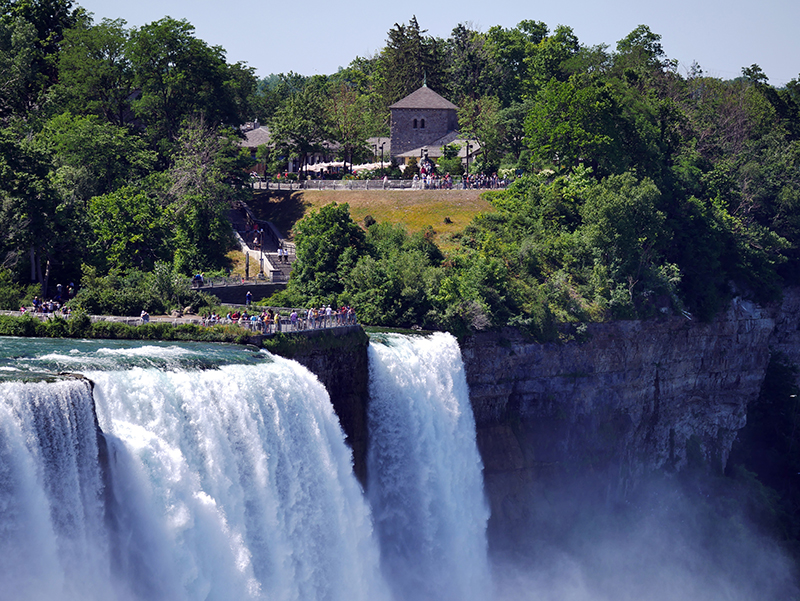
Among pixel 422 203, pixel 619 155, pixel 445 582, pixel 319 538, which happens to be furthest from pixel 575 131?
pixel 319 538

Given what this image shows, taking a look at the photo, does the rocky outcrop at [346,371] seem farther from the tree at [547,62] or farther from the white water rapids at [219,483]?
the tree at [547,62]

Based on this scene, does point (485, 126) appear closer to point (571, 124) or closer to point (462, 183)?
point (462, 183)

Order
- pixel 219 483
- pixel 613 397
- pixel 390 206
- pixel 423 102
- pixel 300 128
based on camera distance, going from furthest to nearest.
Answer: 1. pixel 423 102
2. pixel 300 128
3. pixel 390 206
4. pixel 613 397
5. pixel 219 483

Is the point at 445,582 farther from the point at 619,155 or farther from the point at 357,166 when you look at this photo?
the point at 357,166

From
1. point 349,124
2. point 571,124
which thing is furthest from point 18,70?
point 571,124

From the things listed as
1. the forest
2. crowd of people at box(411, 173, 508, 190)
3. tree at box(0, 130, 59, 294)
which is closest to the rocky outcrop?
the forest
